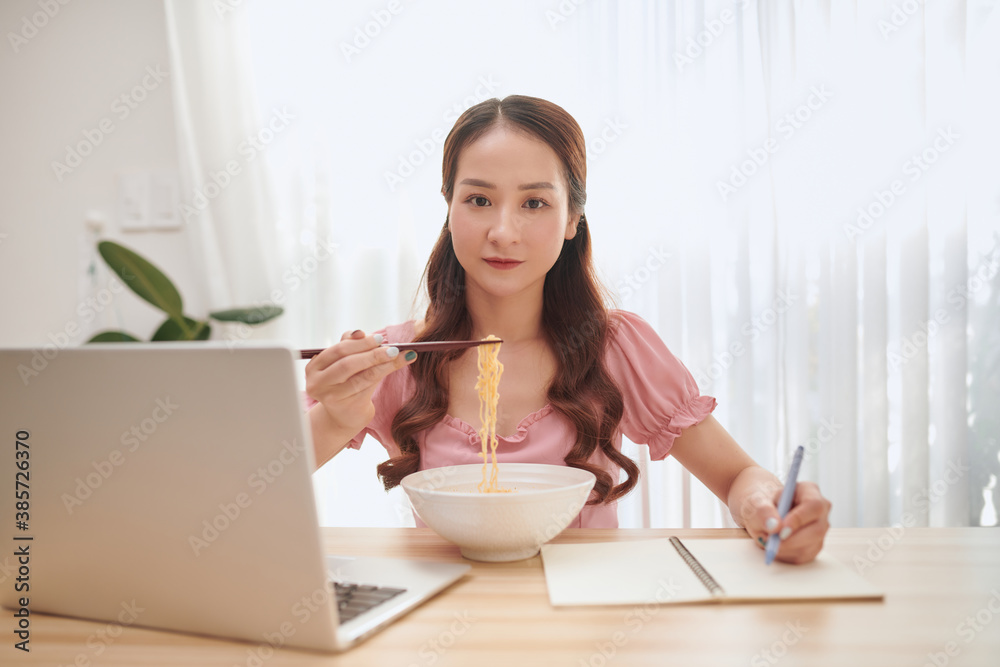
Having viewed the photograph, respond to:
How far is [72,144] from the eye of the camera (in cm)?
259

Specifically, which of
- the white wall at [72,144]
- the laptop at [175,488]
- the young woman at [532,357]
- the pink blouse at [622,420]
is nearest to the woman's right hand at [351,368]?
the young woman at [532,357]

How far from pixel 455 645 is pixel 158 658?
0.27 meters

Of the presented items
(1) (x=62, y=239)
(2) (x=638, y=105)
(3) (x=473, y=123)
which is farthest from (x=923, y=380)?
(1) (x=62, y=239)

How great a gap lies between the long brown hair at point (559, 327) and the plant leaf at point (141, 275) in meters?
1.06

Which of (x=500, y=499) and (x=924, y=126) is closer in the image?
(x=500, y=499)

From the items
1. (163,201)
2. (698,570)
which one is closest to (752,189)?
(698,570)

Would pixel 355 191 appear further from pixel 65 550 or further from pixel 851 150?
pixel 65 550

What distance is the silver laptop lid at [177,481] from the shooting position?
62cm

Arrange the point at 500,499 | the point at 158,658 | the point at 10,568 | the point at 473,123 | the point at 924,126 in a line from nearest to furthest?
the point at 158,658 < the point at 10,568 < the point at 500,499 < the point at 473,123 < the point at 924,126

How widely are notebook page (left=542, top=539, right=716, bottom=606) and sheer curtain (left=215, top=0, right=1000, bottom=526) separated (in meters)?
1.34

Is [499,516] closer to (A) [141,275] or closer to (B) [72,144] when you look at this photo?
(A) [141,275]

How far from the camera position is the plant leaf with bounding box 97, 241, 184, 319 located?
87.8 inches

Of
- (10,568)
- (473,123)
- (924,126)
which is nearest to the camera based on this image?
(10,568)

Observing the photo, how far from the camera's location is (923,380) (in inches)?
89.5
